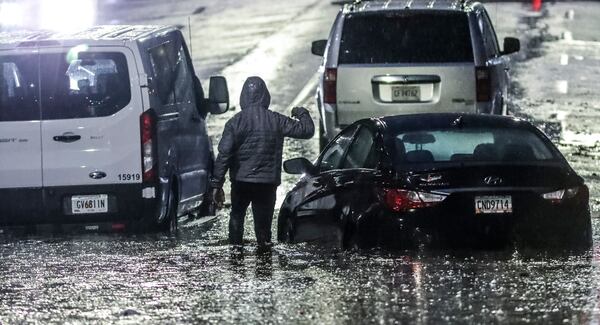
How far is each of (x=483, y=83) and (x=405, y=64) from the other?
2.89 ft

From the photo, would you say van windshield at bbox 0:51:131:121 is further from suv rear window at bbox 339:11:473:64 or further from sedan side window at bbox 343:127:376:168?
suv rear window at bbox 339:11:473:64

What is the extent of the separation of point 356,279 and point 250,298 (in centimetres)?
90

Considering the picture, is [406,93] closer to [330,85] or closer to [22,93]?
[330,85]

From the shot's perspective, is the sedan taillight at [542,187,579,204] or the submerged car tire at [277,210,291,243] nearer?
the sedan taillight at [542,187,579,204]

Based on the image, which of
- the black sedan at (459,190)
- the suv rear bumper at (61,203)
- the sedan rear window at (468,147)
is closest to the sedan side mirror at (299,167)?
the black sedan at (459,190)

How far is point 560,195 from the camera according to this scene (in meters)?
11.3

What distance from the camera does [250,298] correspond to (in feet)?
32.8

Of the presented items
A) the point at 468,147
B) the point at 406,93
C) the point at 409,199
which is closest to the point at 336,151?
the point at 468,147

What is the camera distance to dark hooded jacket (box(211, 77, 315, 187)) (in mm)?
13070

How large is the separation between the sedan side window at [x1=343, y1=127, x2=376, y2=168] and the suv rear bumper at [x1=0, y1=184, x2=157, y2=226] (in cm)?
215

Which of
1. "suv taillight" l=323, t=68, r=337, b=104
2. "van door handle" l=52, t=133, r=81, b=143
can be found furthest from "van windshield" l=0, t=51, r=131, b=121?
"suv taillight" l=323, t=68, r=337, b=104

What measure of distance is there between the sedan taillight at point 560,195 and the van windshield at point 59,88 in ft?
13.1

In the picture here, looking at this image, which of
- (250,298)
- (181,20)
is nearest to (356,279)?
(250,298)

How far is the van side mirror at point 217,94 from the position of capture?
50.6 feet
